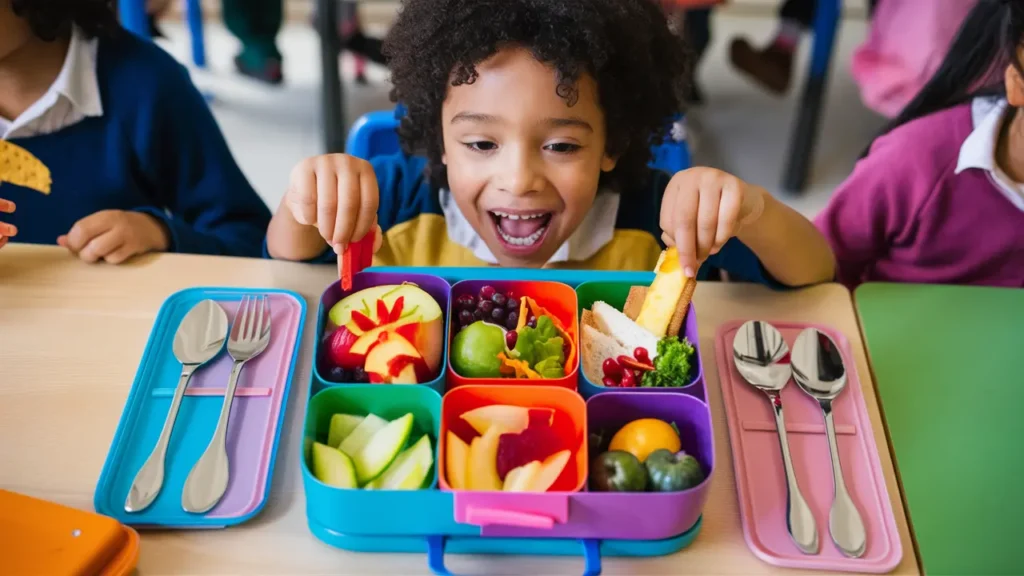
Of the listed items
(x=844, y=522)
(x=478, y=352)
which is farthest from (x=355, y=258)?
(x=844, y=522)

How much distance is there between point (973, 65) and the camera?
3.57 feet

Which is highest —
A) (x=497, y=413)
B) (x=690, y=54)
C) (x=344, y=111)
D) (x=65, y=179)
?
(x=690, y=54)

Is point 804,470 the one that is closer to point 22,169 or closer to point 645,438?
point 645,438

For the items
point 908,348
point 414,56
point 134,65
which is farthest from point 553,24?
point 134,65

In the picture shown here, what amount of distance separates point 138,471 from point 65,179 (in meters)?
0.61

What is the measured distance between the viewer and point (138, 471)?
2.11ft

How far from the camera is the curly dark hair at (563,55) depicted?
2.64ft

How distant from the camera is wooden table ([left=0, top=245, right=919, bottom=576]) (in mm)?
608

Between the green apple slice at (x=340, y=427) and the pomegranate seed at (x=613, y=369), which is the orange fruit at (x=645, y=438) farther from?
the green apple slice at (x=340, y=427)

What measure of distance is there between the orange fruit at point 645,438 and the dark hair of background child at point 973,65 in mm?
709

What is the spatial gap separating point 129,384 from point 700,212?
0.53 metres

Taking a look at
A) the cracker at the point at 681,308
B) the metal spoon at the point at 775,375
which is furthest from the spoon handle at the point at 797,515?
the cracker at the point at 681,308

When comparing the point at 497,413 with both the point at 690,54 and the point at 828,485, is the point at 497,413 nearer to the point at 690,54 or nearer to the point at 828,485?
the point at 828,485

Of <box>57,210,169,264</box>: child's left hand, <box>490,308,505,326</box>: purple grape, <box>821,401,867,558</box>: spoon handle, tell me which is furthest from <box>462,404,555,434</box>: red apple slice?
<box>57,210,169,264</box>: child's left hand
